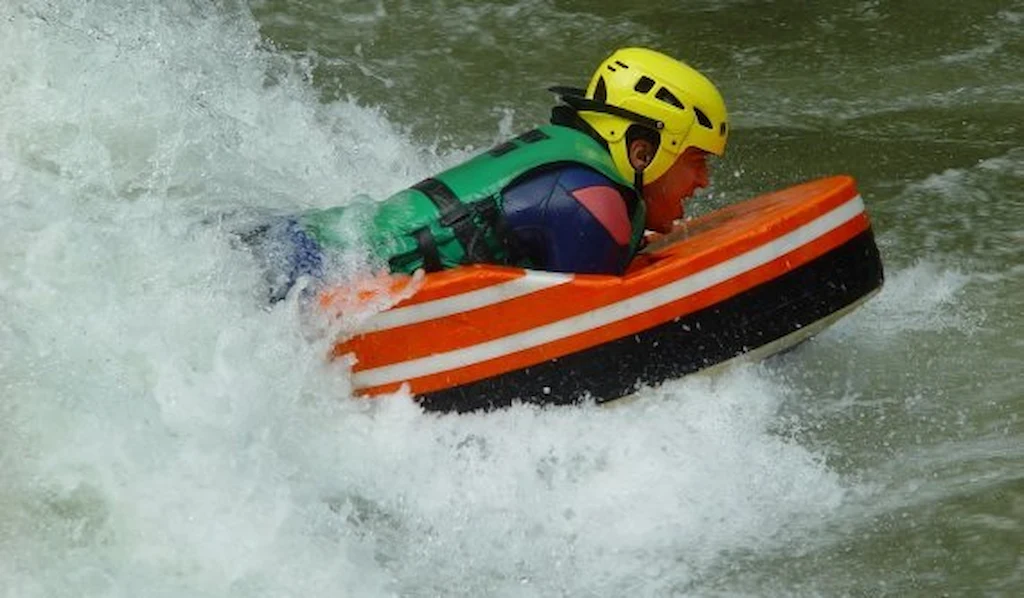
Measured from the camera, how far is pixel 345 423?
505 cm

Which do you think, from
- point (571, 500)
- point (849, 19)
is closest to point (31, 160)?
point (571, 500)

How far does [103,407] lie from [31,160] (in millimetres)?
1550

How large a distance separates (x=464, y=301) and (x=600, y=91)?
83 centimetres

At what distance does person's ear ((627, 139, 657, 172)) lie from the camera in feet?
17.3

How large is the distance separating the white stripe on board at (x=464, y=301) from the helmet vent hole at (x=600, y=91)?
0.63 meters

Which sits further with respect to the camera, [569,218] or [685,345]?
[685,345]

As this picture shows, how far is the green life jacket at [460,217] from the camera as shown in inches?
199

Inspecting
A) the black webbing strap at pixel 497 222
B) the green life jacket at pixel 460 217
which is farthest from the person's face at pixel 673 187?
the black webbing strap at pixel 497 222

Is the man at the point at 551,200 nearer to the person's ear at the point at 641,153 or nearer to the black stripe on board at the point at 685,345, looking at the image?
the person's ear at the point at 641,153

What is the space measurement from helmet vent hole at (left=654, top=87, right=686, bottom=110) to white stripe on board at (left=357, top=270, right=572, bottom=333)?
65 centimetres

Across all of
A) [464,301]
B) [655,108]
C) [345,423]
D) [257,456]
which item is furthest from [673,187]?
[257,456]

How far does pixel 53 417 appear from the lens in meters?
4.67

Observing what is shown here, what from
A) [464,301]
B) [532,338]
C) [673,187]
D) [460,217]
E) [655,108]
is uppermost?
[655,108]

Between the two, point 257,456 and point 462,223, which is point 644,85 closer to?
point 462,223
